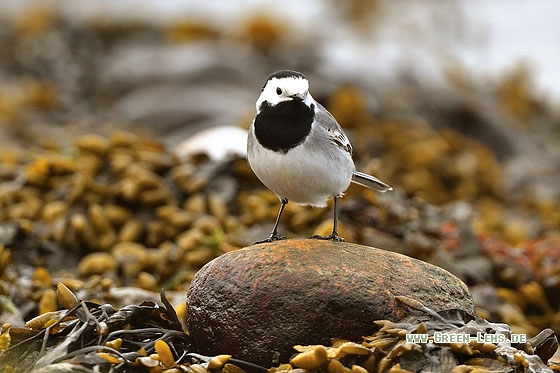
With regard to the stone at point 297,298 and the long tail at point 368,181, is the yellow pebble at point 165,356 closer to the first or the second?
the stone at point 297,298

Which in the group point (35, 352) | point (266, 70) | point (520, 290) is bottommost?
point (35, 352)

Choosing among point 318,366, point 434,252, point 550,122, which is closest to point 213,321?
point 318,366

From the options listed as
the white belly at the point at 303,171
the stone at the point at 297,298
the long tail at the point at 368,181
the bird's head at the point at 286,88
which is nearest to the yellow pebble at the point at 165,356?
the stone at the point at 297,298

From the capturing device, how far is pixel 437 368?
2.63 metres

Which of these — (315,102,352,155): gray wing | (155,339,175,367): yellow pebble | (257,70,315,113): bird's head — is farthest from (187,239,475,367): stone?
(257,70,315,113): bird's head

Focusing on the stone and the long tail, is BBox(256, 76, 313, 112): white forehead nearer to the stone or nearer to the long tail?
the stone

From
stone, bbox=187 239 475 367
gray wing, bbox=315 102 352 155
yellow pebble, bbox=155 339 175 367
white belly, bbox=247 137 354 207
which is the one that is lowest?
yellow pebble, bbox=155 339 175 367

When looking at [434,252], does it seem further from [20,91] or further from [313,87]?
[20,91]

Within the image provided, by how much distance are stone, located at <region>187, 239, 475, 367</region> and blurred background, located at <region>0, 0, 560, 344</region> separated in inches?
69.2

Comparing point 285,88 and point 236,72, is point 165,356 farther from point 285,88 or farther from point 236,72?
point 236,72

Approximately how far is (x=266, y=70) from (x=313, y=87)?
374 cm

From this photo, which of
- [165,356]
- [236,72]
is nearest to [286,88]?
[165,356]

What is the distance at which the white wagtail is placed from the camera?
10.1ft

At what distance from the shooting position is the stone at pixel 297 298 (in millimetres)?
2789
